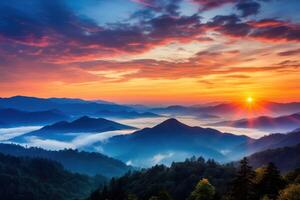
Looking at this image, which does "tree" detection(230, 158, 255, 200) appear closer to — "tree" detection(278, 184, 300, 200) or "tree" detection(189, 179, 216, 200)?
"tree" detection(278, 184, 300, 200)

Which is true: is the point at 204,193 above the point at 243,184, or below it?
below

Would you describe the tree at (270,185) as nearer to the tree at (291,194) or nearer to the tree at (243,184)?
the tree at (291,194)

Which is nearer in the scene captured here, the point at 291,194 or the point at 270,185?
the point at 291,194

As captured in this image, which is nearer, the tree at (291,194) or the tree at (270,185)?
the tree at (291,194)

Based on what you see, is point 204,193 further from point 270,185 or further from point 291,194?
point 291,194

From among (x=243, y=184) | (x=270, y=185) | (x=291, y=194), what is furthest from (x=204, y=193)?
(x=243, y=184)

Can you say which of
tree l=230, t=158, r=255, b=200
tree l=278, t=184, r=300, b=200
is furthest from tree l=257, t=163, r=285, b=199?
tree l=230, t=158, r=255, b=200

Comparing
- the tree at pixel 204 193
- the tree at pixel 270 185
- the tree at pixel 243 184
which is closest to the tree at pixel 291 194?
the tree at pixel 270 185

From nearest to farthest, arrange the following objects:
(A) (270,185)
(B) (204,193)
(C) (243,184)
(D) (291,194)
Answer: (C) (243,184) → (D) (291,194) → (A) (270,185) → (B) (204,193)

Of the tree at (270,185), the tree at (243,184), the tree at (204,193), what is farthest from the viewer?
the tree at (204,193)

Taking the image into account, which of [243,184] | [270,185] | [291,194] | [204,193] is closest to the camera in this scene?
[243,184]

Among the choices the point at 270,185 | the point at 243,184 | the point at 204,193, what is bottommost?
the point at 204,193

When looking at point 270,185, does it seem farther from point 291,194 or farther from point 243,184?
point 243,184

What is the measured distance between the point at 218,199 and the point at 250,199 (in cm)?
1838
